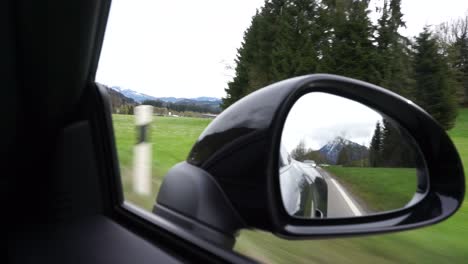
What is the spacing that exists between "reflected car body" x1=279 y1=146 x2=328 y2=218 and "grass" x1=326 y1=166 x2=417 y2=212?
0.09 m

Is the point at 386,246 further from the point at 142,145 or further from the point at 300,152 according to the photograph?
the point at 142,145

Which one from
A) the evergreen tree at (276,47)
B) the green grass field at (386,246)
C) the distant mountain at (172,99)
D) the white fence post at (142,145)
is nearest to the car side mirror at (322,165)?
the green grass field at (386,246)

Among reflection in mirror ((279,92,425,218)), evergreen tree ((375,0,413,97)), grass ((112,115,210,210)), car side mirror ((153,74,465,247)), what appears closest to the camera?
car side mirror ((153,74,465,247))

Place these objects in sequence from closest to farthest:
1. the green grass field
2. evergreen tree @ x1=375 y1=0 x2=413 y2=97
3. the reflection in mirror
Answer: the reflection in mirror
the green grass field
evergreen tree @ x1=375 y1=0 x2=413 y2=97

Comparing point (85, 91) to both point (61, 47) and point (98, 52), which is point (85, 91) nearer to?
point (98, 52)

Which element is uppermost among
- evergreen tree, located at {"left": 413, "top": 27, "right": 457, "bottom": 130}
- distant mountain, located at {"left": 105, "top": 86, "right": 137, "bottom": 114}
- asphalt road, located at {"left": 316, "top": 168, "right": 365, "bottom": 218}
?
evergreen tree, located at {"left": 413, "top": 27, "right": 457, "bottom": 130}

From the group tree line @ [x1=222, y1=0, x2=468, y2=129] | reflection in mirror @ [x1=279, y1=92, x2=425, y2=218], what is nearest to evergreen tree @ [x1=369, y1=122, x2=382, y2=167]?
reflection in mirror @ [x1=279, y1=92, x2=425, y2=218]

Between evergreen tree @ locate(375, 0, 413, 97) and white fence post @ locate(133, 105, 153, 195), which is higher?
evergreen tree @ locate(375, 0, 413, 97)

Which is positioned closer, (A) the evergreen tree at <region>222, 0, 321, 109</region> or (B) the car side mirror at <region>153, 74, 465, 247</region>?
(B) the car side mirror at <region>153, 74, 465, 247</region>

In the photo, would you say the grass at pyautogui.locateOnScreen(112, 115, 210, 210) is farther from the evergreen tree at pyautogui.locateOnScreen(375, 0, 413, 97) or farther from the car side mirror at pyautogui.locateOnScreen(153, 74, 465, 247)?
the evergreen tree at pyautogui.locateOnScreen(375, 0, 413, 97)

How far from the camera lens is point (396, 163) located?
73.0 inches

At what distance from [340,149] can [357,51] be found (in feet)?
2.17

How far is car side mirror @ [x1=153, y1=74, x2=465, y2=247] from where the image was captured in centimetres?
155

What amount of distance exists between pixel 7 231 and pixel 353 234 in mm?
1912
